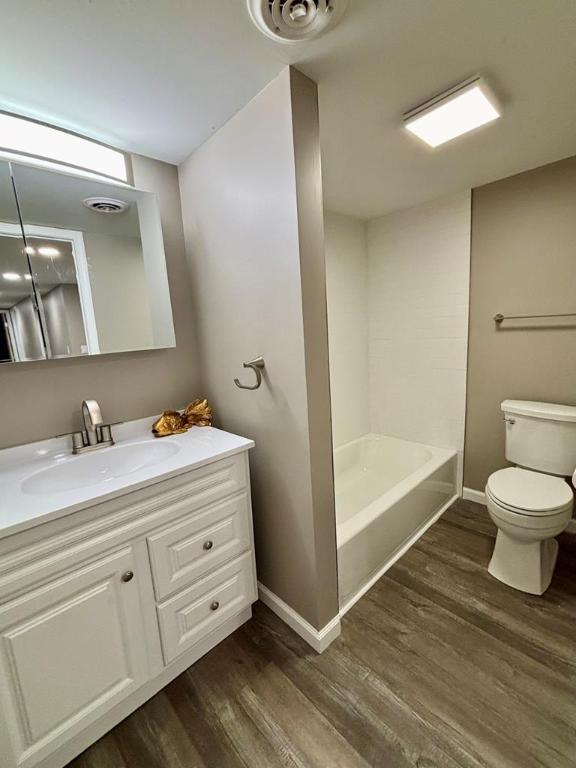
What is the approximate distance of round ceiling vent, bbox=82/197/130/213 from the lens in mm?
1379

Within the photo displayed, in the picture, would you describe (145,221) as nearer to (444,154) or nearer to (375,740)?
(444,154)

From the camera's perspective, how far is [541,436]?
183 centimetres

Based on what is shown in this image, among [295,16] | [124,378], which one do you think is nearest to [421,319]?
[295,16]

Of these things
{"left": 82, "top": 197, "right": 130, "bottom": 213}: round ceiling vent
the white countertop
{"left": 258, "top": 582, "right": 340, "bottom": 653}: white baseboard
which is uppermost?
{"left": 82, "top": 197, "right": 130, "bottom": 213}: round ceiling vent

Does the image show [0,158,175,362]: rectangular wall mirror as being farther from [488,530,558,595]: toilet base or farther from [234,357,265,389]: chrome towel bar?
[488,530,558,595]: toilet base

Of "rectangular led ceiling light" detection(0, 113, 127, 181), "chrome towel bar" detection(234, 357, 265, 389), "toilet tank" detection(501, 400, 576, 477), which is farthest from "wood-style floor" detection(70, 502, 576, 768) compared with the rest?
"rectangular led ceiling light" detection(0, 113, 127, 181)

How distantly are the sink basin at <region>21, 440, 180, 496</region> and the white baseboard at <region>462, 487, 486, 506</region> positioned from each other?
6.94 feet

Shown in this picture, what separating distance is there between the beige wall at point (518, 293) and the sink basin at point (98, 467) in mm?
2016

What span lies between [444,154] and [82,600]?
237 centimetres

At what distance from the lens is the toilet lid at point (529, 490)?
152 centimetres

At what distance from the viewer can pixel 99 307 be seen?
4.67 ft

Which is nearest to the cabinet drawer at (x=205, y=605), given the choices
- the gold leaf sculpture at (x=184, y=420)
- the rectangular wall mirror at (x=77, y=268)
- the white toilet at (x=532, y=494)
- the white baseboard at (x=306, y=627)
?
the white baseboard at (x=306, y=627)

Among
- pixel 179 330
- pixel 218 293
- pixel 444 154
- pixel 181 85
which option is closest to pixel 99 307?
pixel 179 330

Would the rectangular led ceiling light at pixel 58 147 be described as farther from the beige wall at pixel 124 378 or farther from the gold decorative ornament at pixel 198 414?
the gold decorative ornament at pixel 198 414
